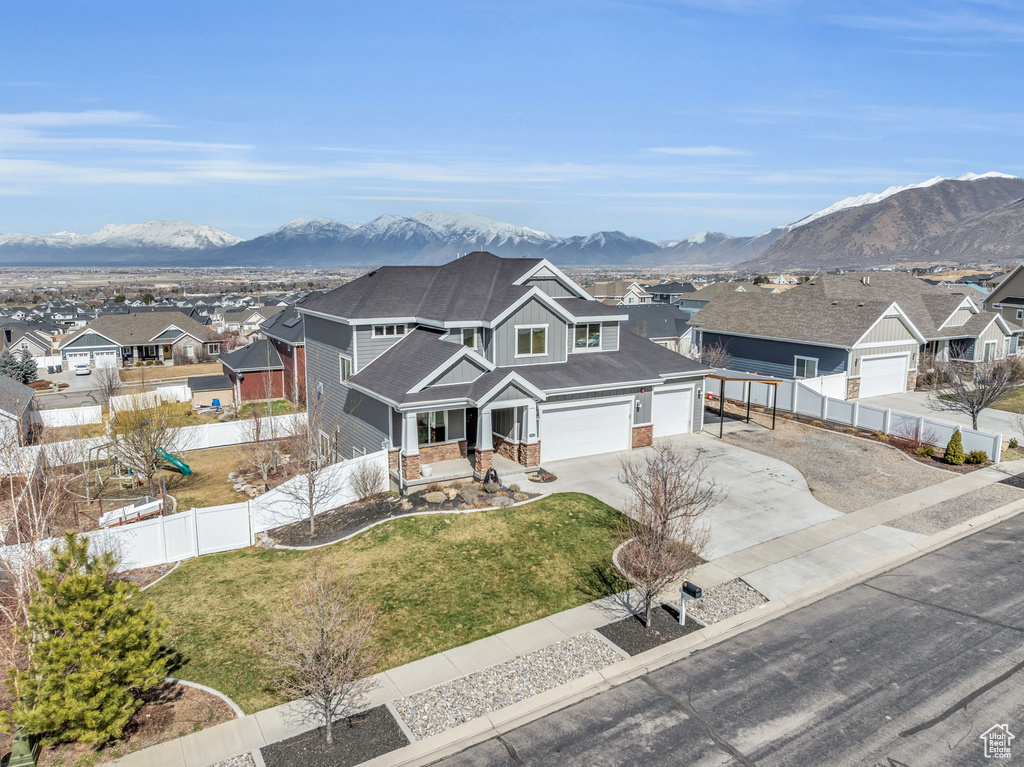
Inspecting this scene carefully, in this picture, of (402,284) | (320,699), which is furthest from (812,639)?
(402,284)

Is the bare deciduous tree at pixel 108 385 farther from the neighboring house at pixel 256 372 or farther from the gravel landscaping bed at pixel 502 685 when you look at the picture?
the gravel landscaping bed at pixel 502 685

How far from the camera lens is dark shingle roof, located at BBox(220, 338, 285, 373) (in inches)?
1623

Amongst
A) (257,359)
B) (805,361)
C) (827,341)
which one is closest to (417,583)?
(257,359)

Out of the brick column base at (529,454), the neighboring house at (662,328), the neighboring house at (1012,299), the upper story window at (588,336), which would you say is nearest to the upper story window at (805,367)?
the neighboring house at (662,328)

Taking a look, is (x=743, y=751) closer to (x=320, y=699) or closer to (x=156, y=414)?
(x=320, y=699)

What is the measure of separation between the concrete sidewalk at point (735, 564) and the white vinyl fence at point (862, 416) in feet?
4.77

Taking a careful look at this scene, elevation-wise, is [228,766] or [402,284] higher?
[402,284]

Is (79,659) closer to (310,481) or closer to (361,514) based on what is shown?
(310,481)

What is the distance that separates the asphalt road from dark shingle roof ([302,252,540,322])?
17178mm

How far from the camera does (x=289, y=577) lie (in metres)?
17.0

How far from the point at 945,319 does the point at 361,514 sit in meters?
40.8

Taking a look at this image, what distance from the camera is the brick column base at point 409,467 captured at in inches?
919

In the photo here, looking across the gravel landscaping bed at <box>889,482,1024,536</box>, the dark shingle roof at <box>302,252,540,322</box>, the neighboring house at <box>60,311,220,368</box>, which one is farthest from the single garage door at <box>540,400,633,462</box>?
the neighboring house at <box>60,311,220,368</box>

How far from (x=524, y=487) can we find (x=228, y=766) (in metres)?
13.8
